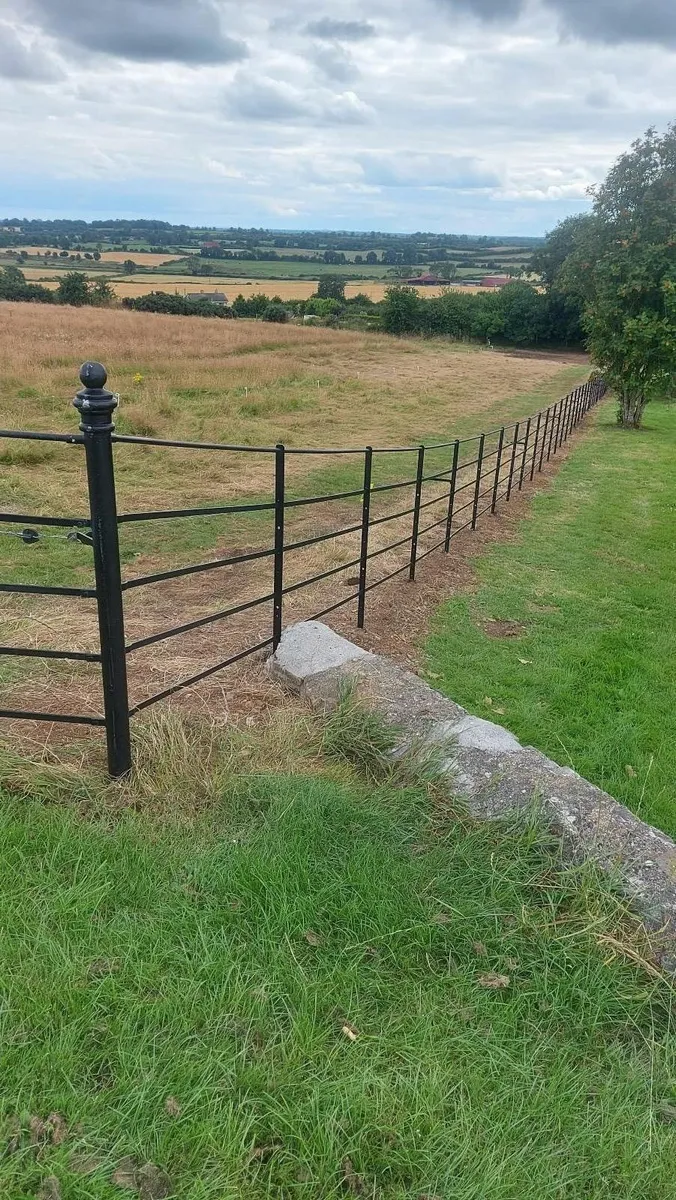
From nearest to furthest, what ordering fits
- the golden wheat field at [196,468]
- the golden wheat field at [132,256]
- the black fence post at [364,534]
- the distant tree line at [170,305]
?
the golden wheat field at [196,468] < the black fence post at [364,534] < the distant tree line at [170,305] < the golden wheat field at [132,256]

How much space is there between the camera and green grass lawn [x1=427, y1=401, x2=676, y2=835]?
172 inches

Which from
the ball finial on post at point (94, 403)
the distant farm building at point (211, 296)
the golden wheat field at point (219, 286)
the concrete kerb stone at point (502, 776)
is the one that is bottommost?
the concrete kerb stone at point (502, 776)

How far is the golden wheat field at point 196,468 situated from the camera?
16.0 ft

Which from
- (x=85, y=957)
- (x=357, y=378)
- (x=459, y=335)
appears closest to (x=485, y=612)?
(x=85, y=957)

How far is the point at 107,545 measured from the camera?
2.67 meters

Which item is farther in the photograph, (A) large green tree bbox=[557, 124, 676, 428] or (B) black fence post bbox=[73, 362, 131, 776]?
(A) large green tree bbox=[557, 124, 676, 428]

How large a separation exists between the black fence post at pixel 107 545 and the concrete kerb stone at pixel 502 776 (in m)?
1.19

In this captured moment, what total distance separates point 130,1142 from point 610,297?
903 inches

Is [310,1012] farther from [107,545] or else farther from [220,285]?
[220,285]

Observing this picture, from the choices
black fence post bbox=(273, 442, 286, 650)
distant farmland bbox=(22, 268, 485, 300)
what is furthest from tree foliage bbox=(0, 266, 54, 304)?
black fence post bbox=(273, 442, 286, 650)

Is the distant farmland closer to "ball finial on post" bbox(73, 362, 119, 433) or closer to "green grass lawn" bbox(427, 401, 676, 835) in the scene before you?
"green grass lawn" bbox(427, 401, 676, 835)

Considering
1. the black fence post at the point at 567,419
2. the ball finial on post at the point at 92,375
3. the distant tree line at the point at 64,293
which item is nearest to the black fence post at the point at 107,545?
the ball finial on post at the point at 92,375

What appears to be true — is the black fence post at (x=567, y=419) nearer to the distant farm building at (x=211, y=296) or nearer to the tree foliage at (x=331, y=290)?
the distant farm building at (x=211, y=296)

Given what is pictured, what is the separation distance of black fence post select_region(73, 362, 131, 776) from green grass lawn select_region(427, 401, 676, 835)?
2595 millimetres
